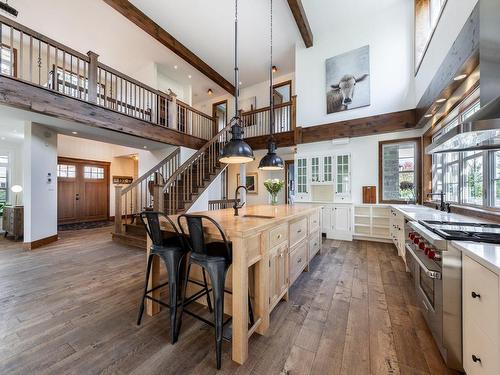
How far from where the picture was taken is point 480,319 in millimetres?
1066

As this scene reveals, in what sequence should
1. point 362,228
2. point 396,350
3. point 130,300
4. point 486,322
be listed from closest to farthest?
point 486,322
point 396,350
point 130,300
point 362,228

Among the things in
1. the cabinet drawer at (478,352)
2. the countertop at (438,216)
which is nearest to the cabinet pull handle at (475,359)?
the cabinet drawer at (478,352)

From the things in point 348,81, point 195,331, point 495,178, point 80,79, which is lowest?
point 195,331

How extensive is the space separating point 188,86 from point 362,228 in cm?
733

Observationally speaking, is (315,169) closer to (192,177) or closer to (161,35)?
(192,177)

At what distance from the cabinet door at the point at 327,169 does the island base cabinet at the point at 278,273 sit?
365cm

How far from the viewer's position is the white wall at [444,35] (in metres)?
2.28

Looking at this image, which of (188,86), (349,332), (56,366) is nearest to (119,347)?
(56,366)

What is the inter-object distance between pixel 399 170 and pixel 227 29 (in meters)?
5.32

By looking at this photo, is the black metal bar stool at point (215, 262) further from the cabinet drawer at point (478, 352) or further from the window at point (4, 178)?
the window at point (4, 178)

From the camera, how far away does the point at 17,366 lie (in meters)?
1.42

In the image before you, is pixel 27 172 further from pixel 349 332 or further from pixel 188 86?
pixel 349 332

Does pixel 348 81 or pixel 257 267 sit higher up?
pixel 348 81

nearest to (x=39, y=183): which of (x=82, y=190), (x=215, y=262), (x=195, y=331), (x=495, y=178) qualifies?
(x=82, y=190)
